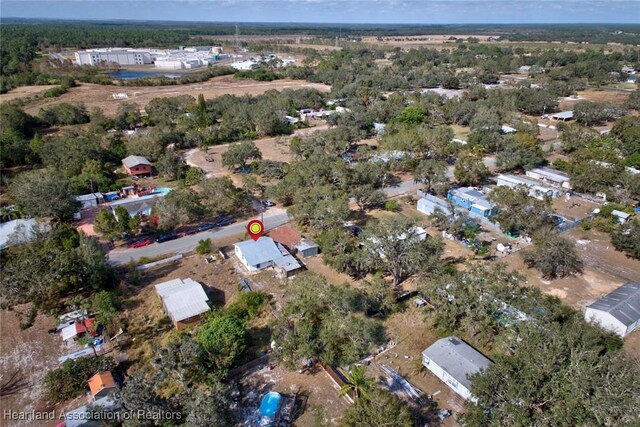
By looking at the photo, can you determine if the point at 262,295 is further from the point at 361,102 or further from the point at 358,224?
the point at 361,102

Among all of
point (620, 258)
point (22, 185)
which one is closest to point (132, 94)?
point (22, 185)

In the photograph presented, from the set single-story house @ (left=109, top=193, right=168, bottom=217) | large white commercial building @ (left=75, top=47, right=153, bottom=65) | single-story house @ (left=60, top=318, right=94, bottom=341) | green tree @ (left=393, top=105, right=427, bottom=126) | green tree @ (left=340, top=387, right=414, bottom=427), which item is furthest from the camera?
large white commercial building @ (left=75, top=47, right=153, bottom=65)

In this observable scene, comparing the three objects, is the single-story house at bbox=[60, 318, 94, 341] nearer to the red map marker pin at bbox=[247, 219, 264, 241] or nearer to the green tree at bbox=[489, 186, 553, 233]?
the red map marker pin at bbox=[247, 219, 264, 241]

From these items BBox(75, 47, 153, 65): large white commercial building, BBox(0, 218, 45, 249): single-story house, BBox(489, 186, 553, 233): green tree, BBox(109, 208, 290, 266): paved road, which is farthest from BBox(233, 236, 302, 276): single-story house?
BBox(75, 47, 153, 65): large white commercial building

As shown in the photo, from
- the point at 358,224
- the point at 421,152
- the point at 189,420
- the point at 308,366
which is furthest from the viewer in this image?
the point at 421,152

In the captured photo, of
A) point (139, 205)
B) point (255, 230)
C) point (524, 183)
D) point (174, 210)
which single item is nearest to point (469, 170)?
point (524, 183)

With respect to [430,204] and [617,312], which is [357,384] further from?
[430,204]
